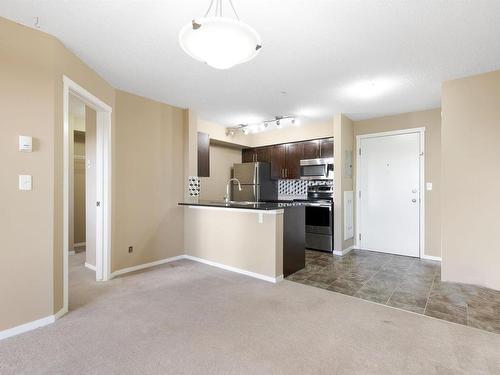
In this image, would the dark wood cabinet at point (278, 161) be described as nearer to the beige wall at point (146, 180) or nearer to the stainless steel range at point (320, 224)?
the stainless steel range at point (320, 224)

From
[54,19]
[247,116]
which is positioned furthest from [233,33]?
[247,116]

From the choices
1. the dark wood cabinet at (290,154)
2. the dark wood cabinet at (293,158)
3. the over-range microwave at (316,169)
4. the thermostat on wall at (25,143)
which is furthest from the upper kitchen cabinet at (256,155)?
the thermostat on wall at (25,143)

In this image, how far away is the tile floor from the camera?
8.03 ft

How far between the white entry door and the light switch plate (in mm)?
4780

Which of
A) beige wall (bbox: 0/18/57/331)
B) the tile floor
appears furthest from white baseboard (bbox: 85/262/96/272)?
the tile floor

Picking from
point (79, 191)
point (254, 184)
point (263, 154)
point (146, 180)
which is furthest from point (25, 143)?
point (263, 154)

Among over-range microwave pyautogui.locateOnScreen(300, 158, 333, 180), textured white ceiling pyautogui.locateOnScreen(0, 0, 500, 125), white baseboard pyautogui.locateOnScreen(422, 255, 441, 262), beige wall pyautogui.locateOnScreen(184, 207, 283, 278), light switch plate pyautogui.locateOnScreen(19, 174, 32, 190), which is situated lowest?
white baseboard pyautogui.locateOnScreen(422, 255, 441, 262)

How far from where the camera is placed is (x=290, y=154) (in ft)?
18.3

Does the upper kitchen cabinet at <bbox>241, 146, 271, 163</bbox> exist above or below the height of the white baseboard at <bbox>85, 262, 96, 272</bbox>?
above

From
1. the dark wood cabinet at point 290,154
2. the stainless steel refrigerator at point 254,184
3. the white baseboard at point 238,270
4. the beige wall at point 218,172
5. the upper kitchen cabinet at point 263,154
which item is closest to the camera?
the white baseboard at point 238,270

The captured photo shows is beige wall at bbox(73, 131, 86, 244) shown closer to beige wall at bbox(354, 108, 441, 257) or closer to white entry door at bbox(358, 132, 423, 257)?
white entry door at bbox(358, 132, 423, 257)

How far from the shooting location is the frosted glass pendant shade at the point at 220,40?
131 cm

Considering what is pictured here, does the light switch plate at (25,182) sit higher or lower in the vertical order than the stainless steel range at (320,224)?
higher

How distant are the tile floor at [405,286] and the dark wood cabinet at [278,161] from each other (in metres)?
1.98
